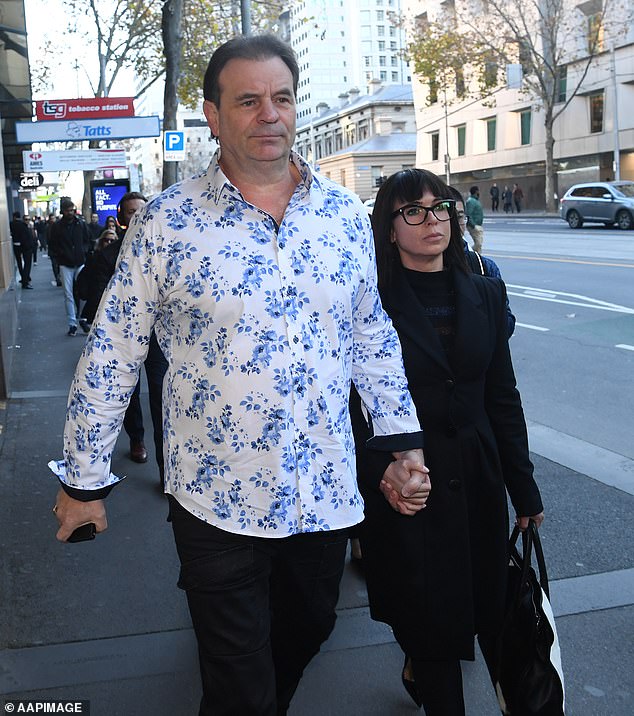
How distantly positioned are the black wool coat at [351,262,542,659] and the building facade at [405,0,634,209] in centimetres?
4495

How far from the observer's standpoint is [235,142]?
2.45 metres

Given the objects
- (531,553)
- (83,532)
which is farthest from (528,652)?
(83,532)

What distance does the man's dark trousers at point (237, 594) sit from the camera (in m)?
2.34

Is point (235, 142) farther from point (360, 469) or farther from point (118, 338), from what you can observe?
point (360, 469)

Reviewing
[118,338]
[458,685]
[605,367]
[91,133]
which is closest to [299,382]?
[118,338]

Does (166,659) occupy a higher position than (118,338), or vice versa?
(118,338)

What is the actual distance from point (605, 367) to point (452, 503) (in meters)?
7.14

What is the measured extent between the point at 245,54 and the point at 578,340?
938cm

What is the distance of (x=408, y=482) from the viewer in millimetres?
2635

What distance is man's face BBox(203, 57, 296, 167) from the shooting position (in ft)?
7.91

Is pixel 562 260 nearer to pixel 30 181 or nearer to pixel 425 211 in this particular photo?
pixel 30 181

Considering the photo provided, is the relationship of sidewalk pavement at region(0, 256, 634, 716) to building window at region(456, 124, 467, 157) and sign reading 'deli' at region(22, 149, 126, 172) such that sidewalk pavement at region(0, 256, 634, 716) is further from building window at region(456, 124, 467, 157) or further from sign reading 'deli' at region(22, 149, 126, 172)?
building window at region(456, 124, 467, 157)

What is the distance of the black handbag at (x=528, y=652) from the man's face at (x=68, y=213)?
1290 centimetres

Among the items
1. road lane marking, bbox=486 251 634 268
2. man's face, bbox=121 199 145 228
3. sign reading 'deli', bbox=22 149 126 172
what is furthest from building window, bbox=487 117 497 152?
man's face, bbox=121 199 145 228
